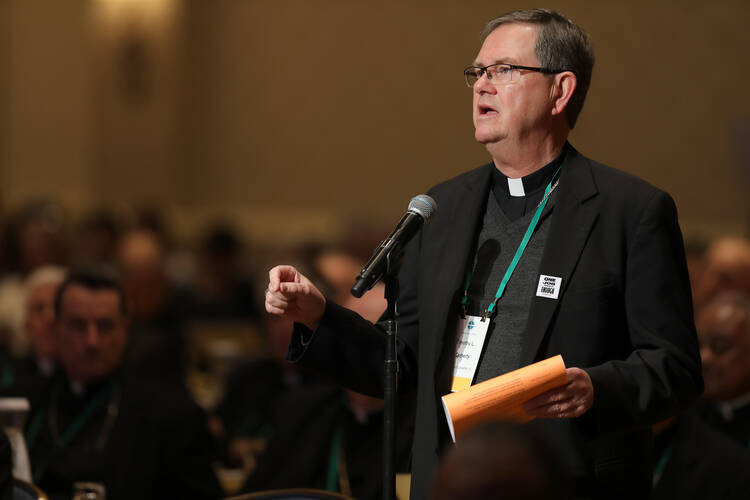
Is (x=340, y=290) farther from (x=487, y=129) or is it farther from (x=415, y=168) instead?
(x=415, y=168)

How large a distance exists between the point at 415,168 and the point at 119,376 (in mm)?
7313

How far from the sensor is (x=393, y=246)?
2379 millimetres

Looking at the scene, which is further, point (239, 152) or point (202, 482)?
point (239, 152)

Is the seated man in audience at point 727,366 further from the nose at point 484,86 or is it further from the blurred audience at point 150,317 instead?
the blurred audience at point 150,317

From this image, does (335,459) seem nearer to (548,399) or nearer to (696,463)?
(696,463)

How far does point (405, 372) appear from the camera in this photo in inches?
108

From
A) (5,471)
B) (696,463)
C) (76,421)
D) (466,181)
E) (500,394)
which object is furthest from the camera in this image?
(76,421)

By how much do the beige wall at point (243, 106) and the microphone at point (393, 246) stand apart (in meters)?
8.41

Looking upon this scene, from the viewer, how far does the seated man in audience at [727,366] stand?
4.86 m

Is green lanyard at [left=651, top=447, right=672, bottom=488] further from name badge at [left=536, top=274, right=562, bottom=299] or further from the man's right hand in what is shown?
the man's right hand

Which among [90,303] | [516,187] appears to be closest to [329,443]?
[90,303]

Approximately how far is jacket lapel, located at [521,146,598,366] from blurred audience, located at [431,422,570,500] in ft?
2.77

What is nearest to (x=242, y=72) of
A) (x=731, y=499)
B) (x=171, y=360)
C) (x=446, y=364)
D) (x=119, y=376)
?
(x=171, y=360)

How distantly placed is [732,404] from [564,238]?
2858mm
